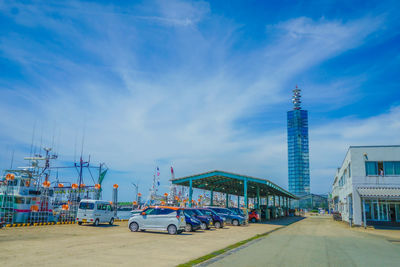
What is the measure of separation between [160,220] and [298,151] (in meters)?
172

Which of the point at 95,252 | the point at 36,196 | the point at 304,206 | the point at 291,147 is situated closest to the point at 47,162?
the point at 36,196

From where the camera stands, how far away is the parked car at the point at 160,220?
58.7ft

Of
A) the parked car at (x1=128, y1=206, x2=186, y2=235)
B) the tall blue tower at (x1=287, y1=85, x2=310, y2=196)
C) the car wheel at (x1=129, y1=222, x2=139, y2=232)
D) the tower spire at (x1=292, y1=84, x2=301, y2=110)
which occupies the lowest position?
the car wheel at (x1=129, y1=222, x2=139, y2=232)

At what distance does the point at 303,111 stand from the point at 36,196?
7034 inches

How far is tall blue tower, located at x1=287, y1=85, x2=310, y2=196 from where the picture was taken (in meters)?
175

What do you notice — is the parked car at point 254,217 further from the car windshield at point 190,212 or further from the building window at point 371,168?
the car windshield at point 190,212

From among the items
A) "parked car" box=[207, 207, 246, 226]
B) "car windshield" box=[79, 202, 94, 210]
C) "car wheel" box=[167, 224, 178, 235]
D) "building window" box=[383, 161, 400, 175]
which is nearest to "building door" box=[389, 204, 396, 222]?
"building window" box=[383, 161, 400, 175]

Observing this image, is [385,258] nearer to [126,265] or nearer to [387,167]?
[126,265]

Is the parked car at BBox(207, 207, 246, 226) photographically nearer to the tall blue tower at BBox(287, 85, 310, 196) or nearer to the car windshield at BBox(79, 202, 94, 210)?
the car windshield at BBox(79, 202, 94, 210)

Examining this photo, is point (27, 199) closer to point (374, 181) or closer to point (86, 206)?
point (86, 206)

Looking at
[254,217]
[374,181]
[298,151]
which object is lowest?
[254,217]

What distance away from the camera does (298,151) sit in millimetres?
178500

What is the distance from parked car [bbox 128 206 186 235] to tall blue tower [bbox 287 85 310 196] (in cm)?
16661

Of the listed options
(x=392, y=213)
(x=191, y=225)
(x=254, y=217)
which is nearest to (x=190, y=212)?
(x=191, y=225)
